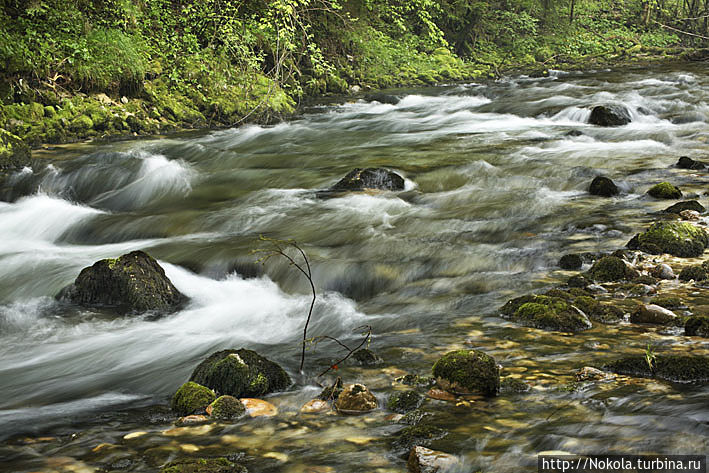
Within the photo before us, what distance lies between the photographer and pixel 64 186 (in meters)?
9.37

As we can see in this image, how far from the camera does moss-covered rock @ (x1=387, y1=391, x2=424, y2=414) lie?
298cm

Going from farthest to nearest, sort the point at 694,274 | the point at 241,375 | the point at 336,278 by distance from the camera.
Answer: the point at 336,278, the point at 694,274, the point at 241,375

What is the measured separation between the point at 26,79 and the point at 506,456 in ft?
38.5

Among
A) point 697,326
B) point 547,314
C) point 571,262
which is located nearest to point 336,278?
point 571,262

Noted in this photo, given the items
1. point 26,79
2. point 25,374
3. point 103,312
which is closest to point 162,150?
point 26,79

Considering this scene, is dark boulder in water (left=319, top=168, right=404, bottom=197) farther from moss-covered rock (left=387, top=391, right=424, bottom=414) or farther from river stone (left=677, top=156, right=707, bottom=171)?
moss-covered rock (left=387, top=391, right=424, bottom=414)

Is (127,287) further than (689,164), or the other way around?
(689,164)

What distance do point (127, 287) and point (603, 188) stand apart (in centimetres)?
584

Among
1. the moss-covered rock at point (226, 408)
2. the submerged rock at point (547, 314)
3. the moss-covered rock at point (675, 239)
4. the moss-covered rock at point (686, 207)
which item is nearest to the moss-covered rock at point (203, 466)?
the moss-covered rock at point (226, 408)

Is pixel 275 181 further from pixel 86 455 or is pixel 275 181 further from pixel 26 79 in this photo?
pixel 86 455

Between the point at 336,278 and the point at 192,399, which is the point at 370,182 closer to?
the point at 336,278

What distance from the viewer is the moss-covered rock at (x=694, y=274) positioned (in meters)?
4.59

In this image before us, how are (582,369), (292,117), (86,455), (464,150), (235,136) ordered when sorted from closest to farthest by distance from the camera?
(86,455), (582,369), (464,150), (235,136), (292,117)

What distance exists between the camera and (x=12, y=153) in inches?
388
